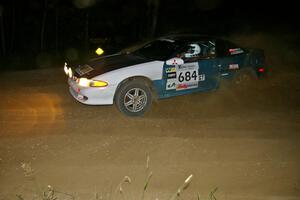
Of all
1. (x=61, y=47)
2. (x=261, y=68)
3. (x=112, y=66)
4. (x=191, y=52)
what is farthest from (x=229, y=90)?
(x=61, y=47)

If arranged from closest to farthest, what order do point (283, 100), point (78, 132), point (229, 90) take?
point (78, 132)
point (283, 100)
point (229, 90)

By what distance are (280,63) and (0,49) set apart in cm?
1322

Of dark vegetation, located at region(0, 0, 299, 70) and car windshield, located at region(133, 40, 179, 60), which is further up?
car windshield, located at region(133, 40, 179, 60)

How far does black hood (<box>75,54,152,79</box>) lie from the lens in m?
6.83

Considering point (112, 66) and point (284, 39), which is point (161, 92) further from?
point (284, 39)

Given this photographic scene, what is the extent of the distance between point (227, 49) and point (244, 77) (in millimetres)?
782

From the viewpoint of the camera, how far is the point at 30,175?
4.62m

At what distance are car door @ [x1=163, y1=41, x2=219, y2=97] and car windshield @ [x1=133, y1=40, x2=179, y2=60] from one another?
24 cm

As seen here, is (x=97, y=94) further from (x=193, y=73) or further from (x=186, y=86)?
(x=193, y=73)

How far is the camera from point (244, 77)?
810 cm

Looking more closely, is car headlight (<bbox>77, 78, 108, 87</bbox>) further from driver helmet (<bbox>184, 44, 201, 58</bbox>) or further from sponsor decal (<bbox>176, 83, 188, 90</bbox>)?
driver helmet (<bbox>184, 44, 201, 58</bbox>)

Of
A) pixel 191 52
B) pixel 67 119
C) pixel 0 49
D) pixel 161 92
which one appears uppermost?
pixel 191 52

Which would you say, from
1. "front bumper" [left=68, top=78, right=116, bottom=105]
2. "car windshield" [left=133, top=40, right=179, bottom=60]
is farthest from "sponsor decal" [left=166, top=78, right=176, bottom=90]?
"front bumper" [left=68, top=78, right=116, bottom=105]

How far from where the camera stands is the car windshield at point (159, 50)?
7.20 meters
